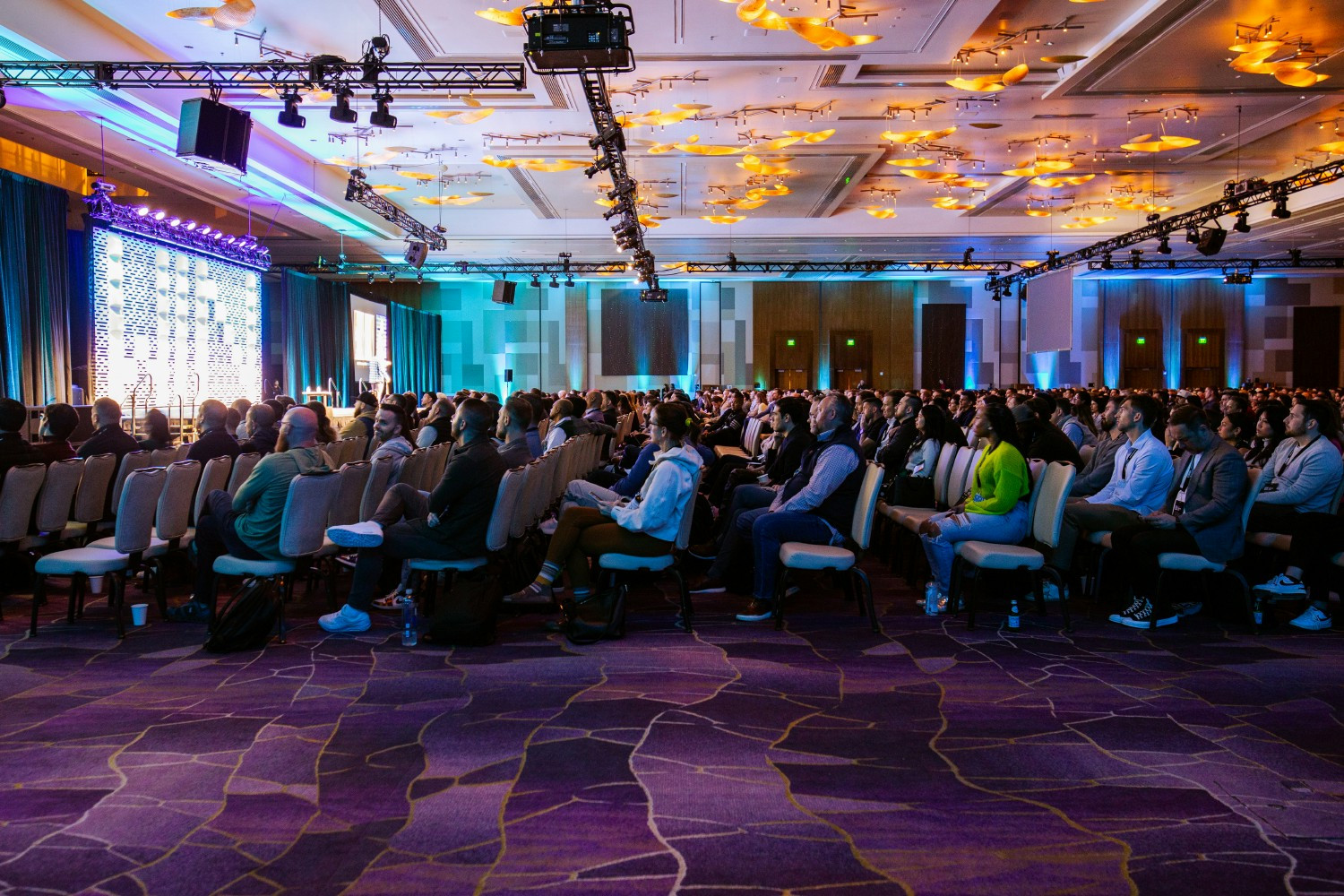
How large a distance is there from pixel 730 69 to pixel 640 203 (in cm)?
786

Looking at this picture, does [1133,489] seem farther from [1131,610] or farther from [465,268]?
[465,268]

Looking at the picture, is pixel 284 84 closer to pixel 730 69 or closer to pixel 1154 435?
pixel 730 69

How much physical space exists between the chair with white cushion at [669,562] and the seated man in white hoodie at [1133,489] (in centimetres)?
244

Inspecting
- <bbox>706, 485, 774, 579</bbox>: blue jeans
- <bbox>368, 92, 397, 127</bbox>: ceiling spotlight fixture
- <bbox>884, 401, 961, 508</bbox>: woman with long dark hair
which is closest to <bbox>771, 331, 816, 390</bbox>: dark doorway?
<bbox>368, 92, 397, 127</bbox>: ceiling spotlight fixture

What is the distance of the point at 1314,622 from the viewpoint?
5.75 metres

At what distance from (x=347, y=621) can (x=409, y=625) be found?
0.48 meters

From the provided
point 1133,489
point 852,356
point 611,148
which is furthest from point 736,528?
point 852,356

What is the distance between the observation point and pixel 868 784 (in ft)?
11.4

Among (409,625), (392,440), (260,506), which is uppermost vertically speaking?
(392,440)

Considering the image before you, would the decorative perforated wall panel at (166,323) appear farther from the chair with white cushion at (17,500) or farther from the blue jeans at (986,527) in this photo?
the blue jeans at (986,527)

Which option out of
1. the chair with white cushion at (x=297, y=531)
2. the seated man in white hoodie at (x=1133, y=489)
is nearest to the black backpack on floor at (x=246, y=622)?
the chair with white cushion at (x=297, y=531)

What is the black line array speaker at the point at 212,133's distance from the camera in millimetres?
9789

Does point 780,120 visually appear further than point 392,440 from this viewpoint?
Yes

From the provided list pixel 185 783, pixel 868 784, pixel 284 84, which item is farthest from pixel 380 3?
pixel 868 784
